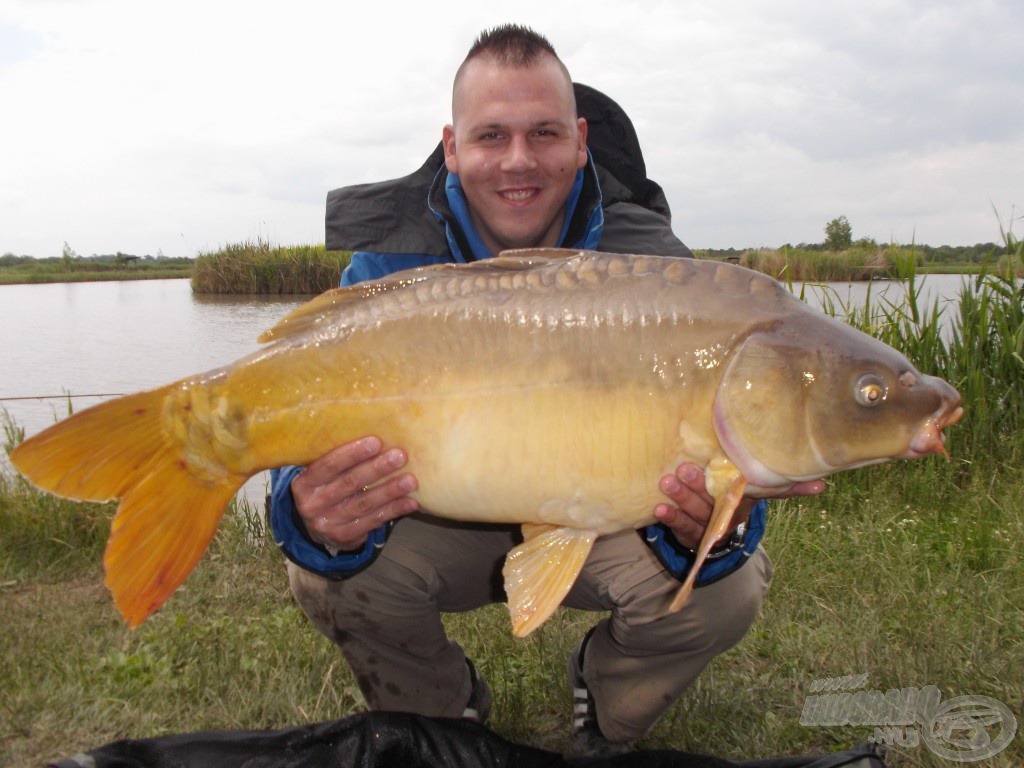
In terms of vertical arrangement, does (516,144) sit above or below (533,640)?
above

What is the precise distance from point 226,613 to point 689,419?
1.60m

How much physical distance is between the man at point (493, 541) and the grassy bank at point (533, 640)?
14cm

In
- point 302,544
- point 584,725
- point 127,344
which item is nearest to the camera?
point 302,544

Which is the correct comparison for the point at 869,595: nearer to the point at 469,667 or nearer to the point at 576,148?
the point at 469,667

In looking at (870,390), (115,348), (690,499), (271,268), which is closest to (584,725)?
(690,499)

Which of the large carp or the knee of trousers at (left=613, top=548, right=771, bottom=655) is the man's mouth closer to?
the large carp

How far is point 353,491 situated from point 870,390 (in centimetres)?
81

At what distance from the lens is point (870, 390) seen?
1.21 m

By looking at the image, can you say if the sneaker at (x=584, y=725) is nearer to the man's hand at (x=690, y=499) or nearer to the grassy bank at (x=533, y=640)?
the grassy bank at (x=533, y=640)

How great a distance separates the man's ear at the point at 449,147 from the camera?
201 centimetres

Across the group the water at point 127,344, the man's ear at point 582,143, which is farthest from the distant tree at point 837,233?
the man's ear at point 582,143

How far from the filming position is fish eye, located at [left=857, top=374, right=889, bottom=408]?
3.98 feet

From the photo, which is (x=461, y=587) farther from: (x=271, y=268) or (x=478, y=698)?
(x=271, y=268)

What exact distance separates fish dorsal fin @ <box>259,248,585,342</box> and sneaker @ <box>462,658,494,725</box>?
0.89 m
